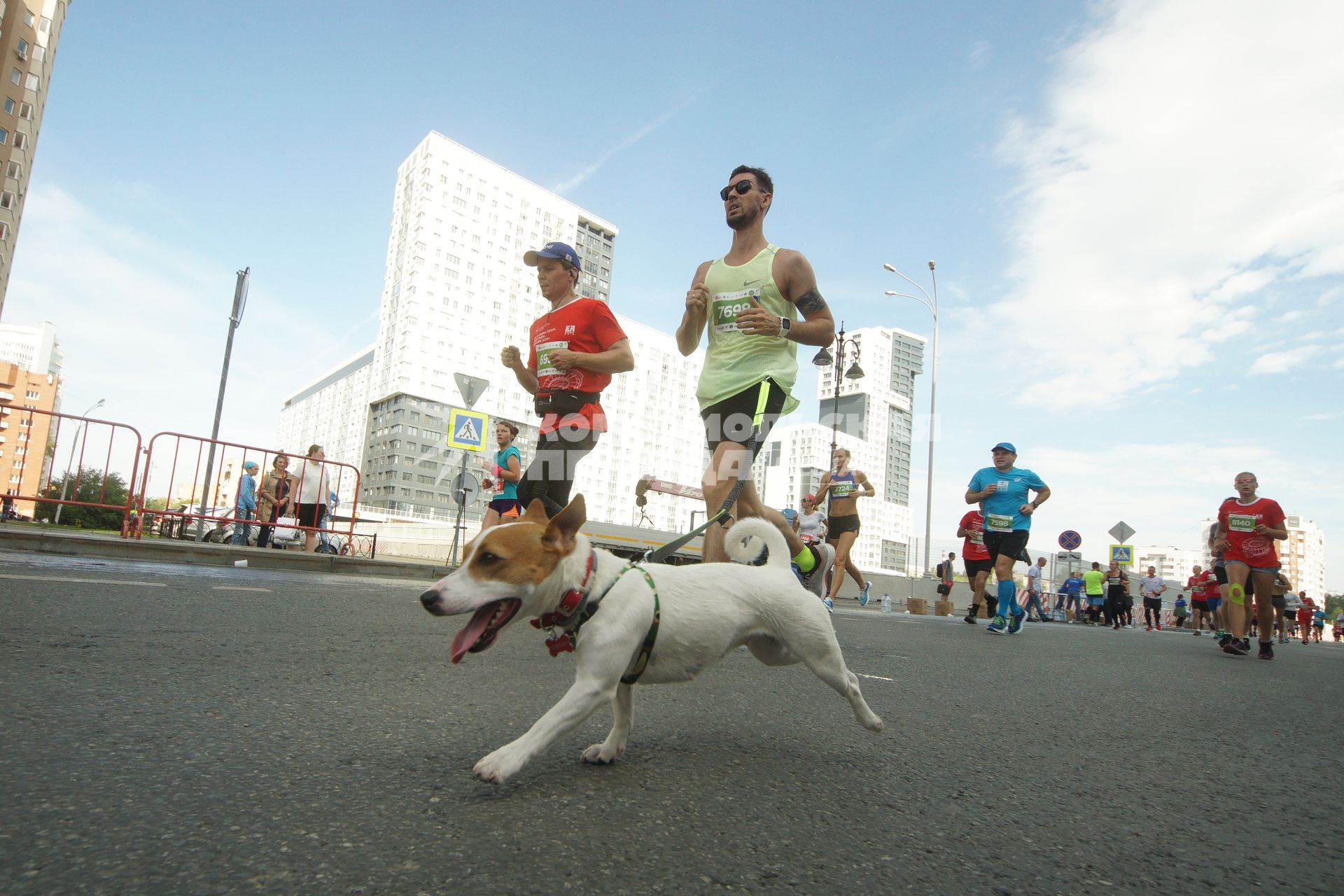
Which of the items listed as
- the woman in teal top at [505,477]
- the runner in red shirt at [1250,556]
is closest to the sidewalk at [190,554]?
the woman in teal top at [505,477]

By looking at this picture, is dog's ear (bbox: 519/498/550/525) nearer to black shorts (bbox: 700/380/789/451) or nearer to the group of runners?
black shorts (bbox: 700/380/789/451)

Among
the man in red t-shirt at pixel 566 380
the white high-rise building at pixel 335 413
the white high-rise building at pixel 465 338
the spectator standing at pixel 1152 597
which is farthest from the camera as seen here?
the white high-rise building at pixel 335 413

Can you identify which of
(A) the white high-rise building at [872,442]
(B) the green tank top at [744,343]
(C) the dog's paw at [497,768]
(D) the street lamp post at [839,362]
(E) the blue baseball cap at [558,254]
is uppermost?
(A) the white high-rise building at [872,442]

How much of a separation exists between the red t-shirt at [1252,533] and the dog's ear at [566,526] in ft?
27.1

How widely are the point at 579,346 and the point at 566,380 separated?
0.72 feet

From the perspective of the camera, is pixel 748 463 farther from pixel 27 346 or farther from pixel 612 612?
pixel 27 346

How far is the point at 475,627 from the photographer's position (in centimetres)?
193

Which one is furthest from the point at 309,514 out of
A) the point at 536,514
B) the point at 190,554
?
the point at 536,514

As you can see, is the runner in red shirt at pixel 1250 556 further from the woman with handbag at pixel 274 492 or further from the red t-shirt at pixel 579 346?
the woman with handbag at pixel 274 492

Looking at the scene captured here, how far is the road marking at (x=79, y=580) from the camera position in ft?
16.0

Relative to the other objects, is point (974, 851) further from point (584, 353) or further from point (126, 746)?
point (584, 353)

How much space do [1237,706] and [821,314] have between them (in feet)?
9.47

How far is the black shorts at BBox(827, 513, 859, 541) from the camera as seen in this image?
1066 cm

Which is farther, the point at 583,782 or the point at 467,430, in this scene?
the point at 467,430
